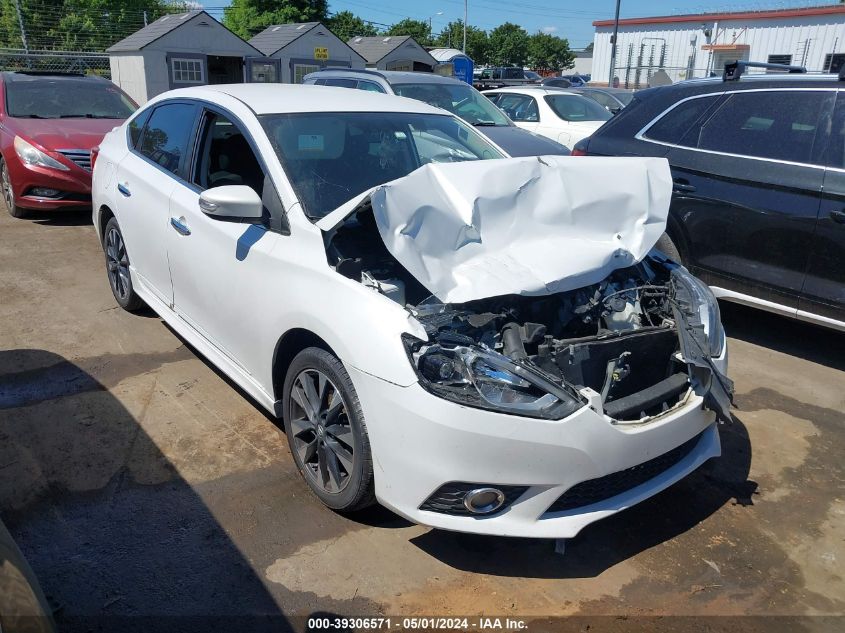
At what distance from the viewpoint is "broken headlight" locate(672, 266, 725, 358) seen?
3.16 metres

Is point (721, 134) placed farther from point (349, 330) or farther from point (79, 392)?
point (79, 392)

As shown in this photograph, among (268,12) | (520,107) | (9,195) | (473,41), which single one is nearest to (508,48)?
(473,41)

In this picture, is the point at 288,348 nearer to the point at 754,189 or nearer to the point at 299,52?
the point at 754,189

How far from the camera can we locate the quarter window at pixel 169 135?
4.21 metres

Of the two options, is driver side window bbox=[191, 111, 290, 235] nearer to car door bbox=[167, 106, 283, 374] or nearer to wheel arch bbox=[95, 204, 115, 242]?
car door bbox=[167, 106, 283, 374]

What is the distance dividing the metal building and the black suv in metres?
28.5

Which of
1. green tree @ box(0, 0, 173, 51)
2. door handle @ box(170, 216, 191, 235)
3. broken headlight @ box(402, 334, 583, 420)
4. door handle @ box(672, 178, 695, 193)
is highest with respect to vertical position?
green tree @ box(0, 0, 173, 51)

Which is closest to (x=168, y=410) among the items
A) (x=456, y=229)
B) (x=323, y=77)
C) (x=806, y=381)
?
(x=456, y=229)

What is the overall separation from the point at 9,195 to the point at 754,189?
8.02 meters

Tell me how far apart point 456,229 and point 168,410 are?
2086 millimetres

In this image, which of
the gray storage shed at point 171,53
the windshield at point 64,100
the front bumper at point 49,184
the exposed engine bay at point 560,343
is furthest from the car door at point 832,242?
the gray storage shed at point 171,53

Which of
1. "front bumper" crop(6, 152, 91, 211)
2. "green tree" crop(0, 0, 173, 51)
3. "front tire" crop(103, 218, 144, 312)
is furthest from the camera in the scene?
"green tree" crop(0, 0, 173, 51)

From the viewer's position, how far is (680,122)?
17.6 feet

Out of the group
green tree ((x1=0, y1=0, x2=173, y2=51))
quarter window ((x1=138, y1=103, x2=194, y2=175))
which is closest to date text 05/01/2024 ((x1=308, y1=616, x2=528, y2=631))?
quarter window ((x1=138, y1=103, x2=194, y2=175))
